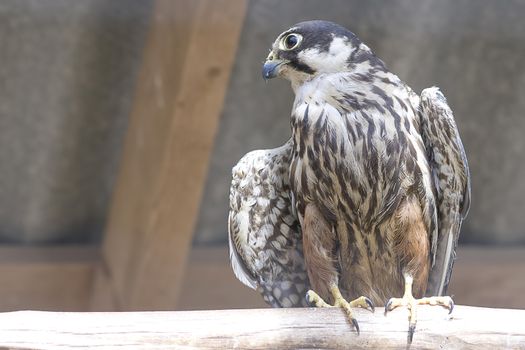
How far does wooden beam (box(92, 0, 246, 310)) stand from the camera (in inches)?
144

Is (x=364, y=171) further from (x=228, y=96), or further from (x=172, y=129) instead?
(x=228, y=96)

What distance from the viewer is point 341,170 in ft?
10.2

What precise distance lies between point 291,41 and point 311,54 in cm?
7

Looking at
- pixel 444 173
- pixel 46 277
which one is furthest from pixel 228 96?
pixel 444 173

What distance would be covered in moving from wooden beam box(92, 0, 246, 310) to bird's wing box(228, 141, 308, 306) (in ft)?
1.32

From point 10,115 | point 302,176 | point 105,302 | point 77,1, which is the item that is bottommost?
point 105,302

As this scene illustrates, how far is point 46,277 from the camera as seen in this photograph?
178 inches

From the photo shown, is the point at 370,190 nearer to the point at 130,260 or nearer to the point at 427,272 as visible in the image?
the point at 427,272

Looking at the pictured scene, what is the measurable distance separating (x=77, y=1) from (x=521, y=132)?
205cm

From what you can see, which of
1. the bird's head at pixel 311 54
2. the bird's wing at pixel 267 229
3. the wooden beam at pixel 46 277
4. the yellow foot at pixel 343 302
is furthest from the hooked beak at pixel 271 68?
the wooden beam at pixel 46 277

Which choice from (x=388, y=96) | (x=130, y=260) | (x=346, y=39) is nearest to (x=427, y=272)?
(x=388, y=96)

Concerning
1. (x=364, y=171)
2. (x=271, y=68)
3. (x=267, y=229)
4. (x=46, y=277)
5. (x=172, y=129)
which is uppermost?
(x=271, y=68)

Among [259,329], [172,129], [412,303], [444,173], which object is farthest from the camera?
[172,129]

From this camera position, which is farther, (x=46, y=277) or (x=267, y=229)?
(x=46, y=277)
